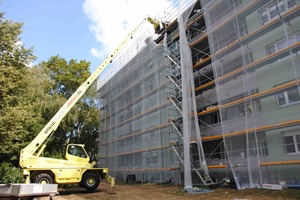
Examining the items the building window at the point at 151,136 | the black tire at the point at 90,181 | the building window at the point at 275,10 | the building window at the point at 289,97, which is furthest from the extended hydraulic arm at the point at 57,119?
the building window at the point at 289,97

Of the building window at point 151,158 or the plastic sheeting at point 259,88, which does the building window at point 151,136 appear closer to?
the building window at point 151,158

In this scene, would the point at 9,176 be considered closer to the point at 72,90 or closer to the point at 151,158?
the point at 151,158

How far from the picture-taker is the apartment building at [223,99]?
11.2 metres

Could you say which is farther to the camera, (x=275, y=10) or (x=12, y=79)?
(x=12, y=79)

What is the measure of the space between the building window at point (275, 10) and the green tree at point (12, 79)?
13114mm

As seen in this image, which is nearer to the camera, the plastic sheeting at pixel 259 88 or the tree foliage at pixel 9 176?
the plastic sheeting at pixel 259 88

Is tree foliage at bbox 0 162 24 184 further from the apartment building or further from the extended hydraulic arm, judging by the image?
the apartment building

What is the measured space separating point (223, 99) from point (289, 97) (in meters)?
3.17

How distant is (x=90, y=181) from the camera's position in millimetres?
15242

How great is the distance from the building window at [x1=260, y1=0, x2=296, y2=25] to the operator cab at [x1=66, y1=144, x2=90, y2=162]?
12.4m

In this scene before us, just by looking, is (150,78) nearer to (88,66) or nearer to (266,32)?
(266,32)

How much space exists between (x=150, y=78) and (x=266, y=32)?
11.1m

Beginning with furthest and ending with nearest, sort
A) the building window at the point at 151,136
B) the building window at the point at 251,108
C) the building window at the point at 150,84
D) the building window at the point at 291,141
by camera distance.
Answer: the building window at the point at 150,84 → the building window at the point at 151,136 → the building window at the point at 251,108 → the building window at the point at 291,141

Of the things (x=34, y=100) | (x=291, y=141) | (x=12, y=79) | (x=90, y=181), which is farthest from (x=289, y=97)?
(x=34, y=100)
